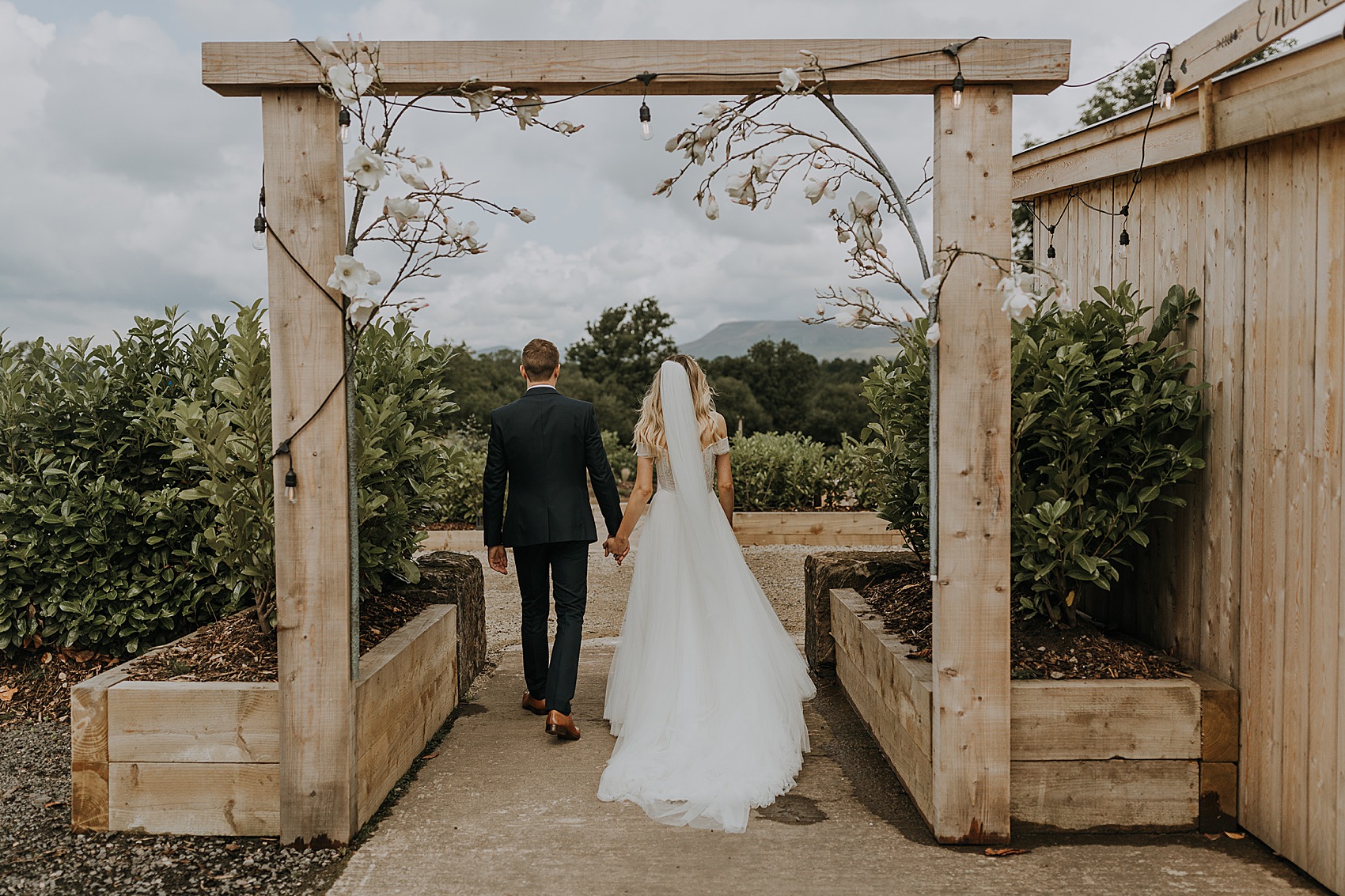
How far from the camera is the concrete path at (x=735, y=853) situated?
2.94 meters

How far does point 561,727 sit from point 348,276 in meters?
2.34

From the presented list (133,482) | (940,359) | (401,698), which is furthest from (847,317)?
(133,482)

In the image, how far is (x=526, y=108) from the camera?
3.21 metres

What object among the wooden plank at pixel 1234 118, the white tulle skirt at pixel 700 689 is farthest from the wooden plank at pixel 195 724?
the wooden plank at pixel 1234 118

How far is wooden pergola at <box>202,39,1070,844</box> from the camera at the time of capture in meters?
3.18

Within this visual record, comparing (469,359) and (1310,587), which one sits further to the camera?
(469,359)

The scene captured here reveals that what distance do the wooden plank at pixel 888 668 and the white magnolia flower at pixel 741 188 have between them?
1.91m

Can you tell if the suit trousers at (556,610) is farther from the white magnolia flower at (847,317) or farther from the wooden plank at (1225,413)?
the wooden plank at (1225,413)

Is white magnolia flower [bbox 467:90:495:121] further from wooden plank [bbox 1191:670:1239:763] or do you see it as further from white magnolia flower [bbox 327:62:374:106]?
wooden plank [bbox 1191:670:1239:763]

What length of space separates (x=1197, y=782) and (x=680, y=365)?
2.83 m

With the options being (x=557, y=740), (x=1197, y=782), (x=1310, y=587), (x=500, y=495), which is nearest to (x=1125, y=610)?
(x=1197, y=782)

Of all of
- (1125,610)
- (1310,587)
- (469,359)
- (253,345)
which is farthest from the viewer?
(469,359)

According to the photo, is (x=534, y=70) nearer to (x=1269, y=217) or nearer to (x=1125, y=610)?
Answer: (x=1269, y=217)

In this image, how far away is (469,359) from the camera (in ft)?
134
